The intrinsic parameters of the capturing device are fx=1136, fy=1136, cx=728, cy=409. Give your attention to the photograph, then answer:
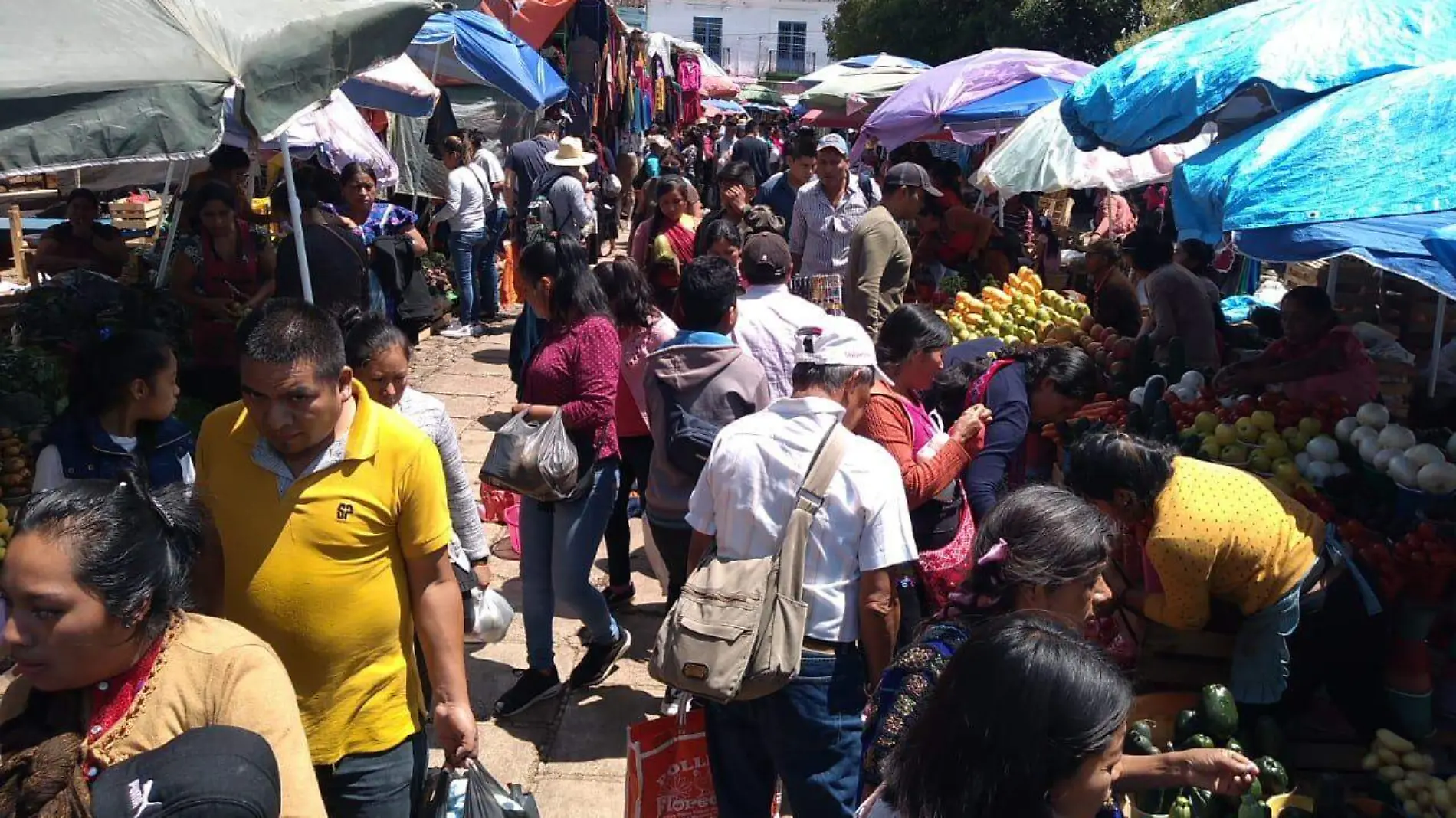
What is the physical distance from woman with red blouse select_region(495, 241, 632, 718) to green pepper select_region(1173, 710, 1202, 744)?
7.14ft

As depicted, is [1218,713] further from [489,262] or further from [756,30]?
[756,30]

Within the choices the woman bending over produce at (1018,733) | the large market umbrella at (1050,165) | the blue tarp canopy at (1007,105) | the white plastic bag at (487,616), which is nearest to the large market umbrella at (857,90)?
the blue tarp canopy at (1007,105)

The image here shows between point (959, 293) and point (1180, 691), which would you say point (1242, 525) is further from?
point (959, 293)

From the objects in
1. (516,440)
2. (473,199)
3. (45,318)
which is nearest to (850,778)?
(516,440)

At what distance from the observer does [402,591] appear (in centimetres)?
258

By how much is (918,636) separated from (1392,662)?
239cm

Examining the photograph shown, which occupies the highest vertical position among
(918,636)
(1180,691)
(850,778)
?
(918,636)

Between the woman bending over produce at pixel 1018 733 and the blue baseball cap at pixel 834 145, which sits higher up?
the blue baseball cap at pixel 834 145

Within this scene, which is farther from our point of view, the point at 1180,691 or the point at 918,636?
the point at 1180,691

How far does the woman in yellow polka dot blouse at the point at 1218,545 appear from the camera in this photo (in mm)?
3328

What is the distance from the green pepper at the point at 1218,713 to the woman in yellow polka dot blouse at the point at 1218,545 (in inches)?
3.8

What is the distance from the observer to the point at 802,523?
9.23 feet

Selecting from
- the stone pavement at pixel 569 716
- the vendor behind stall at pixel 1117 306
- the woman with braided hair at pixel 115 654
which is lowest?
the stone pavement at pixel 569 716

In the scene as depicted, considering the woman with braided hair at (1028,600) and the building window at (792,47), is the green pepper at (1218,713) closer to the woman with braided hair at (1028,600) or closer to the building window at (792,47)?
the woman with braided hair at (1028,600)
